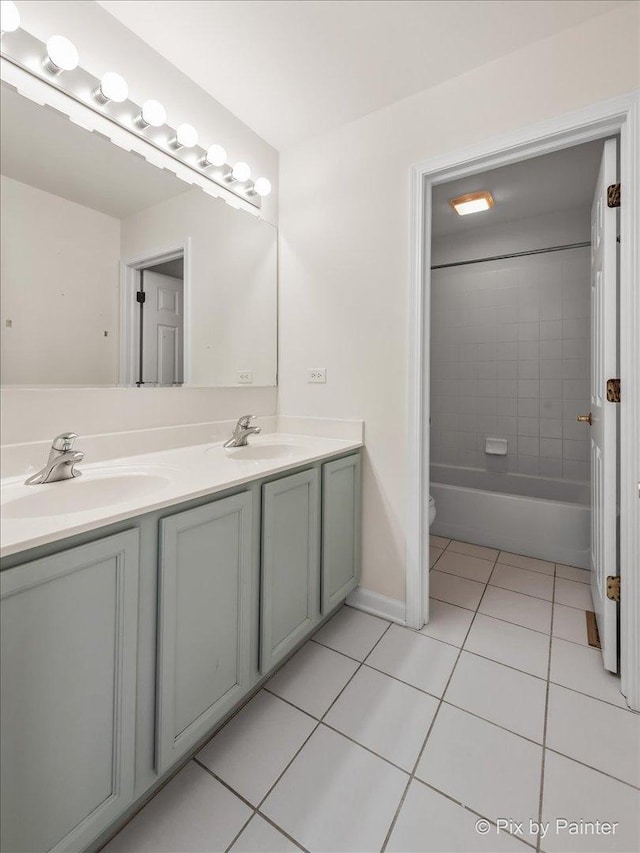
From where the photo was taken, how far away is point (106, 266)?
1389 millimetres

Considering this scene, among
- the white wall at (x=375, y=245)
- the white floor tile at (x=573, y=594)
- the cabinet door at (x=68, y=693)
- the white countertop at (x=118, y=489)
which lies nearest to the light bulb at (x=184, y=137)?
the white wall at (x=375, y=245)

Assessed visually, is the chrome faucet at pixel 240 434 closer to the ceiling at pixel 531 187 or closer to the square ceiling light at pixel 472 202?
the ceiling at pixel 531 187

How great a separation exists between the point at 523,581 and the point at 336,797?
61.5 inches

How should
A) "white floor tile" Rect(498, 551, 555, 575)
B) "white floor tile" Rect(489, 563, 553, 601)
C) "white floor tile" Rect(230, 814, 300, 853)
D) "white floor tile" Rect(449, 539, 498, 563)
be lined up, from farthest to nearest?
"white floor tile" Rect(449, 539, 498, 563) < "white floor tile" Rect(498, 551, 555, 575) < "white floor tile" Rect(489, 563, 553, 601) < "white floor tile" Rect(230, 814, 300, 853)

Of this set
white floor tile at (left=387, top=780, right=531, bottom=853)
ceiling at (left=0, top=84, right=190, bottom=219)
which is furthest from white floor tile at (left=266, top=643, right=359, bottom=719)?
ceiling at (left=0, top=84, right=190, bottom=219)

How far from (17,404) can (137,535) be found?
65 centimetres

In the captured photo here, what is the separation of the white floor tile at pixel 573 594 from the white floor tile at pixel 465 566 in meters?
0.35

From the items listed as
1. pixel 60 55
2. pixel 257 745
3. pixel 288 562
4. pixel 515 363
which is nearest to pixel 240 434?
pixel 288 562

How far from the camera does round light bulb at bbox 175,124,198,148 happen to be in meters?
1.56

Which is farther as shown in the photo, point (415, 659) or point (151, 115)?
point (415, 659)

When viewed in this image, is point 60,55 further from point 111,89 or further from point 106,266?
point 106,266

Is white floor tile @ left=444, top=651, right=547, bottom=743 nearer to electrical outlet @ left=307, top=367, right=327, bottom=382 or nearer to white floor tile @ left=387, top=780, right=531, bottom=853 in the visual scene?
white floor tile @ left=387, top=780, right=531, bottom=853

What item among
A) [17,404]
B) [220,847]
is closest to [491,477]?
[220,847]

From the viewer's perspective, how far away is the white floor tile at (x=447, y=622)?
1.71m
